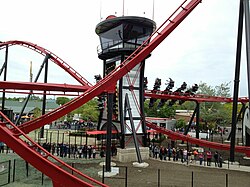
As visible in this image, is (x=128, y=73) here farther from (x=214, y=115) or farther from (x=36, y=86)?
(x=214, y=115)

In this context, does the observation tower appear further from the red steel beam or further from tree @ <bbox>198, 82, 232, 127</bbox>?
tree @ <bbox>198, 82, 232, 127</bbox>

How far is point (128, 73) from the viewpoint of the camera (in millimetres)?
24062

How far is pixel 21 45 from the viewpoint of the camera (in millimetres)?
25688

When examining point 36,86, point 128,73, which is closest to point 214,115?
→ point 128,73

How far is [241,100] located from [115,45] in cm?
1669

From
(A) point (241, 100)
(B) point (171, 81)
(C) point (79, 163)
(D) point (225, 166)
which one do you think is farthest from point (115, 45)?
(A) point (241, 100)

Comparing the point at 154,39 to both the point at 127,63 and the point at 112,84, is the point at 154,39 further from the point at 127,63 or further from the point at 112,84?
the point at 112,84

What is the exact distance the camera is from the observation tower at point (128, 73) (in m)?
23.2

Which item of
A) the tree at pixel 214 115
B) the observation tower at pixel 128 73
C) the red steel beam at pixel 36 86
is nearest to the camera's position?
the red steel beam at pixel 36 86

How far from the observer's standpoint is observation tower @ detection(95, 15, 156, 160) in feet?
76.2

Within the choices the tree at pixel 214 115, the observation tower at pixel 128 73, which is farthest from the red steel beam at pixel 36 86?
the tree at pixel 214 115

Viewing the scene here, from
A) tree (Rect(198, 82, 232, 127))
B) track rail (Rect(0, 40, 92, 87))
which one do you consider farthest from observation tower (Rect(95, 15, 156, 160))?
tree (Rect(198, 82, 232, 127))

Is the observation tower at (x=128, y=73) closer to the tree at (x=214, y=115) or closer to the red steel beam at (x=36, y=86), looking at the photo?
the red steel beam at (x=36, y=86)

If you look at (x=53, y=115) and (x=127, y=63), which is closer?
(x=53, y=115)
